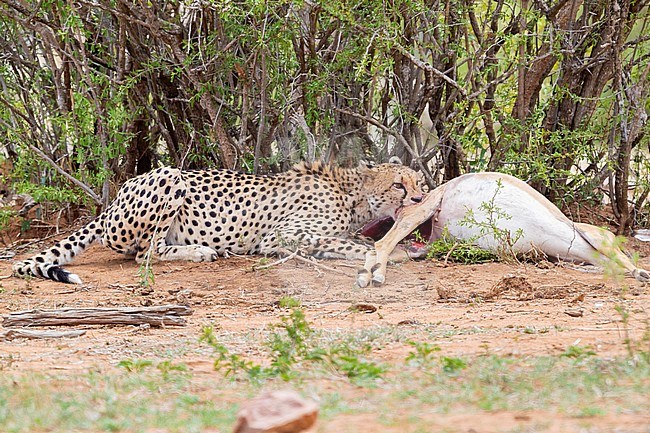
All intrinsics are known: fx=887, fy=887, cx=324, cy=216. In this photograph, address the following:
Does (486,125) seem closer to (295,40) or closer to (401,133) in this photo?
(401,133)

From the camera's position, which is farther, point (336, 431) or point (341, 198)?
point (341, 198)

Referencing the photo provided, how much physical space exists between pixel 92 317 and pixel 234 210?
9.73 feet

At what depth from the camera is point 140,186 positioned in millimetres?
7547

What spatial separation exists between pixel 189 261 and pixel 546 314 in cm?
344

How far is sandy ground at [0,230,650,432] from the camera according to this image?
3.84 metres

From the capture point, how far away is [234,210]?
25.0ft

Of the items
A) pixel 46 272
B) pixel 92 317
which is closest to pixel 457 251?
pixel 92 317

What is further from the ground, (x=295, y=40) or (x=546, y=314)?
(x=295, y=40)

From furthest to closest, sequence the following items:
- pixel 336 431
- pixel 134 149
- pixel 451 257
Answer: pixel 134 149 < pixel 451 257 < pixel 336 431

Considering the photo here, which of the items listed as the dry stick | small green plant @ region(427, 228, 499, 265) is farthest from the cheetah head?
the dry stick

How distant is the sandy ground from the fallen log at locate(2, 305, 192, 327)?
6 centimetres

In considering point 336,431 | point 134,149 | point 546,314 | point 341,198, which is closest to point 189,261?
point 341,198

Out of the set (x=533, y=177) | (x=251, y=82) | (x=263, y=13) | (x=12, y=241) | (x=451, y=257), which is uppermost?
(x=263, y=13)

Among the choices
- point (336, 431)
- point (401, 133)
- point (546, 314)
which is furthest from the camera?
point (401, 133)
